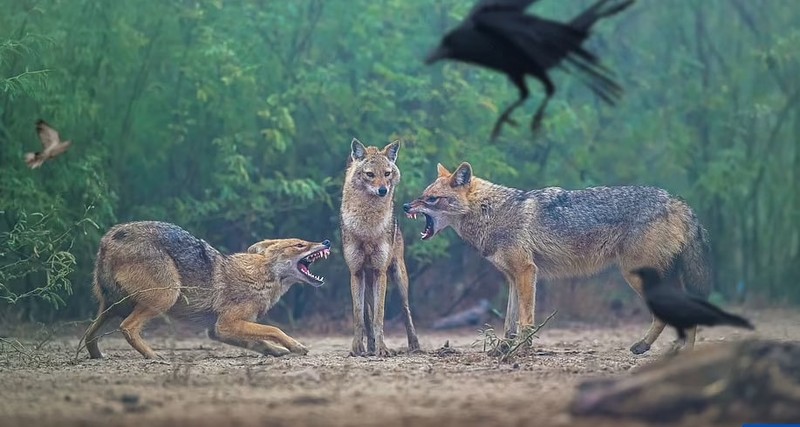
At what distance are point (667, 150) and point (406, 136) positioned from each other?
4656mm

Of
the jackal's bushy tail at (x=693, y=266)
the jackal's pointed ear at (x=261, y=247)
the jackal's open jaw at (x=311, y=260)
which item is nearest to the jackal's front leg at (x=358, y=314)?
the jackal's open jaw at (x=311, y=260)

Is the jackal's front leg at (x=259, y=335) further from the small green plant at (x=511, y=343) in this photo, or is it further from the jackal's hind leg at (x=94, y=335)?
the small green plant at (x=511, y=343)

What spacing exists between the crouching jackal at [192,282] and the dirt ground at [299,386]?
25cm

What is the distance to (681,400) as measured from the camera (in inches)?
235

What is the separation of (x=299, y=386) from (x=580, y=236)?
14.9 feet

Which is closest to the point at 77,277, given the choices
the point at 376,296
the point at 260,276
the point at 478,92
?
the point at 260,276

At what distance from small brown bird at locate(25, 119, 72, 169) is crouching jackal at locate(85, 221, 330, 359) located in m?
1.52

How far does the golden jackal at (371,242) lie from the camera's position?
11.5 m

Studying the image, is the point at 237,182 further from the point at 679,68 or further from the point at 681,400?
the point at 681,400

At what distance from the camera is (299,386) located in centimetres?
793

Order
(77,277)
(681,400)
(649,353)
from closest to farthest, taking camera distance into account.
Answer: (681,400) → (649,353) → (77,277)

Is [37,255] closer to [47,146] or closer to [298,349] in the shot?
[47,146]

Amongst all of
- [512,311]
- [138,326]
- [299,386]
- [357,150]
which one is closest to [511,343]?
[512,311]

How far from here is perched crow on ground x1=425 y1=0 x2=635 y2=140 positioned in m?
7.05
